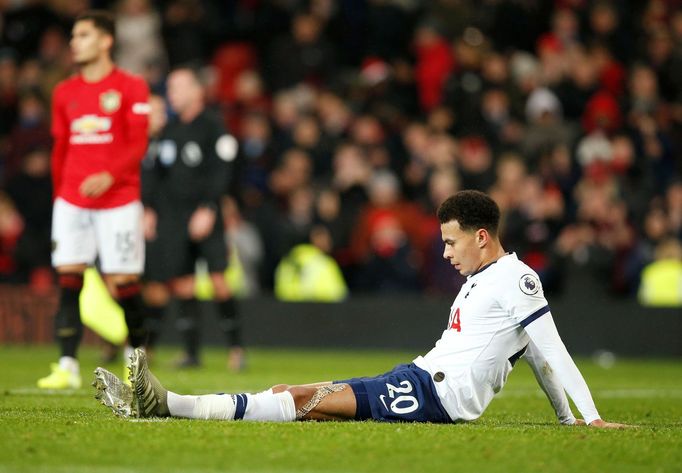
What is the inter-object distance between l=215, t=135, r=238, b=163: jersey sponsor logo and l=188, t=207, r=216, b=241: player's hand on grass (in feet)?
1.79

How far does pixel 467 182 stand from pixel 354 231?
1.64 m

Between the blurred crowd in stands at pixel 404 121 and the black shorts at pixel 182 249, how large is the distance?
3.95 meters

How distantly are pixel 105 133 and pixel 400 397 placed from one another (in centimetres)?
396

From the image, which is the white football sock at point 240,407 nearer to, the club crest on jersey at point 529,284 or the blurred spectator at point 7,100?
the club crest on jersey at point 529,284

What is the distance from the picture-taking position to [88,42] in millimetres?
9414

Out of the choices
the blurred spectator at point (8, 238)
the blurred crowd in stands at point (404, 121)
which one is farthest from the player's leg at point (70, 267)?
the blurred spectator at point (8, 238)

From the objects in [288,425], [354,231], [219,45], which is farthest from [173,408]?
[219,45]

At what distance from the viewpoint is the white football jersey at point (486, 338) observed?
20.9 ft

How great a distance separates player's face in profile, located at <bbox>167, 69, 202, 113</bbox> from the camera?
12.5m

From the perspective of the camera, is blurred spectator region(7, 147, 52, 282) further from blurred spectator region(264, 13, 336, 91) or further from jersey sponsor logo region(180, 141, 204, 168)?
jersey sponsor logo region(180, 141, 204, 168)

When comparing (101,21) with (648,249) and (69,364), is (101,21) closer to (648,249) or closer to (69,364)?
(69,364)

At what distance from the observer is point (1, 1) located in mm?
19797

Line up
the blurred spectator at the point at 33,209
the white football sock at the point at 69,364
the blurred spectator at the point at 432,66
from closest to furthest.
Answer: the white football sock at the point at 69,364 → the blurred spectator at the point at 33,209 → the blurred spectator at the point at 432,66

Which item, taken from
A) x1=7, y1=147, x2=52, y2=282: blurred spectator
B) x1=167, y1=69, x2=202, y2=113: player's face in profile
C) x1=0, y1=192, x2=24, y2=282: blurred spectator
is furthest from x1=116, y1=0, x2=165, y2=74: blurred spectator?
x1=167, y1=69, x2=202, y2=113: player's face in profile
